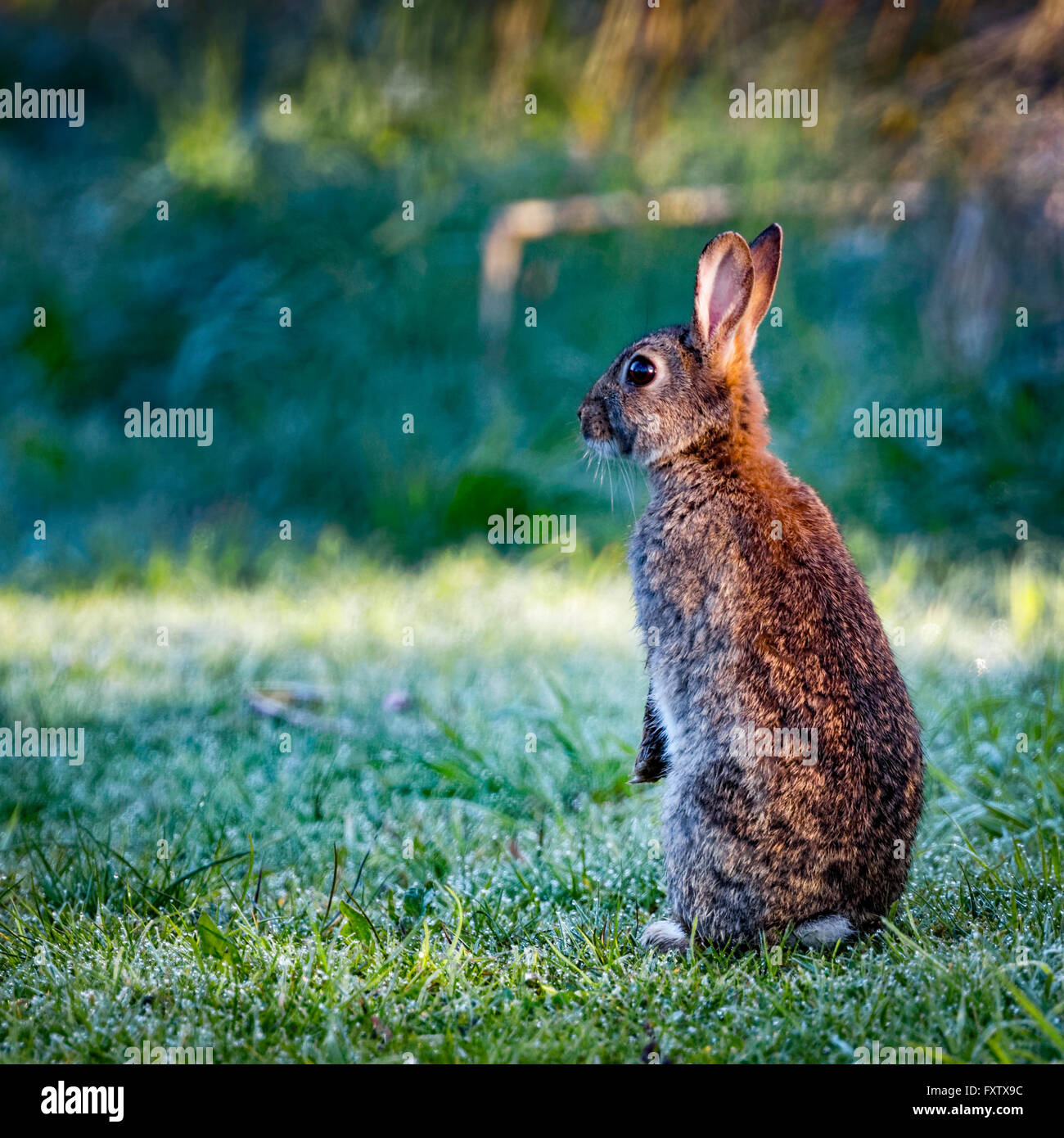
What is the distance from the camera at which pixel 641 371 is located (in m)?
3.46

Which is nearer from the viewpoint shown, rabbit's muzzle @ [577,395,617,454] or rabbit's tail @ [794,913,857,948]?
rabbit's tail @ [794,913,857,948]

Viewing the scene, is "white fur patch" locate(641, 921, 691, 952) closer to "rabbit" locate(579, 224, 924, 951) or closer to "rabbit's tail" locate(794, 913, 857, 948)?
"rabbit" locate(579, 224, 924, 951)

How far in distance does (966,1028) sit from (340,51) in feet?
27.3

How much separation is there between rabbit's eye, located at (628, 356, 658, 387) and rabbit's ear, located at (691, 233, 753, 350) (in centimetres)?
16

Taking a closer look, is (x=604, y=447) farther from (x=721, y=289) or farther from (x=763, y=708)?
(x=763, y=708)

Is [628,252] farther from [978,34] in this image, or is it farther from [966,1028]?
[966,1028]

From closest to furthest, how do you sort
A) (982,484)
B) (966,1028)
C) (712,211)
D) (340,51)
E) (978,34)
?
(966,1028)
(978,34)
(982,484)
(712,211)
(340,51)

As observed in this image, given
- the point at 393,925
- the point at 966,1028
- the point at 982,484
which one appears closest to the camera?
the point at 966,1028

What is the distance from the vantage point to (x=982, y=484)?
7.00 metres

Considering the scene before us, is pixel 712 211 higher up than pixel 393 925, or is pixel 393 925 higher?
pixel 712 211

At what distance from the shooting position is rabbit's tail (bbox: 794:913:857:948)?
9.29ft

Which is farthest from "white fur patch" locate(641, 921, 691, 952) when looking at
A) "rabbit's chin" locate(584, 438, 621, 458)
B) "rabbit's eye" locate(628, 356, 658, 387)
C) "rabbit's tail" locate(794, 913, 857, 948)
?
"rabbit's eye" locate(628, 356, 658, 387)

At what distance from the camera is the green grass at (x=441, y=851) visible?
250 cm

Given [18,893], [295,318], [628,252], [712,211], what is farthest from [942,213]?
[18,893]
